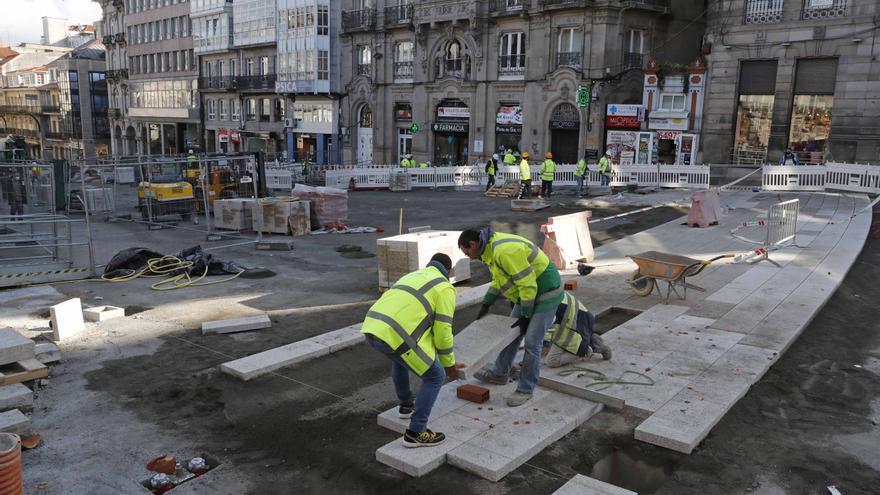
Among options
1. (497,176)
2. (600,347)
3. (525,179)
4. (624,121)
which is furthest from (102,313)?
(624,121)

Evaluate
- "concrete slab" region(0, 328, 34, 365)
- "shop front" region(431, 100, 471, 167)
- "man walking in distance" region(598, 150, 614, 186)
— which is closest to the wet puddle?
"concrete slab" region(0, 328, 34, 365)

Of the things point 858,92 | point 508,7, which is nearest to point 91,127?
point 508,7

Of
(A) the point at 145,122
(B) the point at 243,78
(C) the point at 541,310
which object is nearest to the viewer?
(C) the point at 541,310

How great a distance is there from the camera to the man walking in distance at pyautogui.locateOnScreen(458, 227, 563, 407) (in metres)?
6.90

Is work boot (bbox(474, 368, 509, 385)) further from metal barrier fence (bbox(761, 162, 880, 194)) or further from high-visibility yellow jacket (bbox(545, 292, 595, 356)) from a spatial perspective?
metal barrier fence (bbox(761, 162, 880, 194))

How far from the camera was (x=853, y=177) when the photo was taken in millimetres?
25781

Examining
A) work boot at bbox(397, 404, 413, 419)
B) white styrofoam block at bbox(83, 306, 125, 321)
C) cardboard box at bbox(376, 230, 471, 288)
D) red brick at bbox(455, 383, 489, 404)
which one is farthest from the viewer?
cardboard box at bbox(376, 230, 471, 288)

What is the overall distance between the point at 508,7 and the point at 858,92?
62.0 ft

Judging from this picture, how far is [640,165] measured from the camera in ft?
101

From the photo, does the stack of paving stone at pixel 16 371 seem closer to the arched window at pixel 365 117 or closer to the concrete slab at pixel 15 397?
the concrete slab at pixel 15 397

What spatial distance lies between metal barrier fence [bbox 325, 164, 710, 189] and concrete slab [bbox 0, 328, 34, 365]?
24954 mm

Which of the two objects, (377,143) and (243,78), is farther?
(243,78)

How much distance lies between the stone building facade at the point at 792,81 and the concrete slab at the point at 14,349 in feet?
103

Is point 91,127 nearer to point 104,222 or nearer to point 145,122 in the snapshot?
point 145,122
